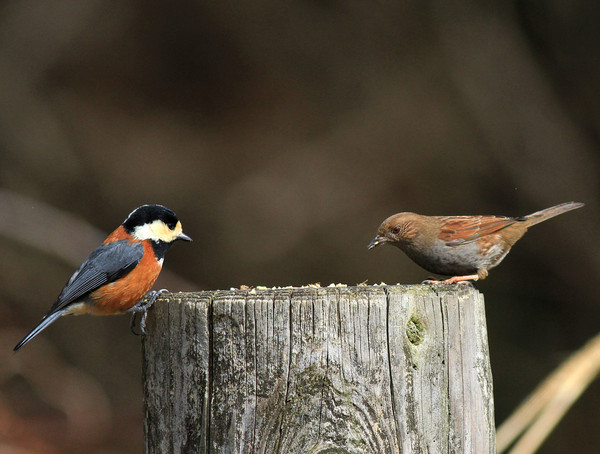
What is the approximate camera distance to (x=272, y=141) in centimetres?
962

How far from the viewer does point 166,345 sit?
3094 millimetres

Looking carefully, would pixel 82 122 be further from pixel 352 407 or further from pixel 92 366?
pixel 352 407

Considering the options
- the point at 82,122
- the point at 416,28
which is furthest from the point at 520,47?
the point at 82,122

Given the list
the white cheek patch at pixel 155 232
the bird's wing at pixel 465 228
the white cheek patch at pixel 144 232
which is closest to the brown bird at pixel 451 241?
the bird's wing at pixel 465 228

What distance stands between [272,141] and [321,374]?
7010 millimetres

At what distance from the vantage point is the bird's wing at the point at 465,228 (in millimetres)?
5473

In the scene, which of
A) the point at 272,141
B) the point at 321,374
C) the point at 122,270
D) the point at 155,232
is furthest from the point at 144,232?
the point at 272,141

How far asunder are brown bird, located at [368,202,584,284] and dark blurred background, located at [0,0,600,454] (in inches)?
142

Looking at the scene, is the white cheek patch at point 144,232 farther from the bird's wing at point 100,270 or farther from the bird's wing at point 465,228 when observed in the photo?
the bird's wing at point 465,228

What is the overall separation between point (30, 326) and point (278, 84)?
14.3 ft

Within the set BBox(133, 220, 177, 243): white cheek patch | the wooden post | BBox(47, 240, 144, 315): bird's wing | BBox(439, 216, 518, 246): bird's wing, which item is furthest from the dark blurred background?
the wooden post

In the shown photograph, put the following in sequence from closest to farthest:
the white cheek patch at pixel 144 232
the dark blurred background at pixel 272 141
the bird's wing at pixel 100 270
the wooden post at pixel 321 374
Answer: the wooden post at pixel 321 374 < the bird's wing at pixel 100 270 < the white cheek patch at pixel 144 232 < the dark blurred background at pixel 272 141

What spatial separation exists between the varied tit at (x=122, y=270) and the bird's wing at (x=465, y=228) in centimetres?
201

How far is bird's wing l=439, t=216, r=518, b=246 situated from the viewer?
5.47 metres
